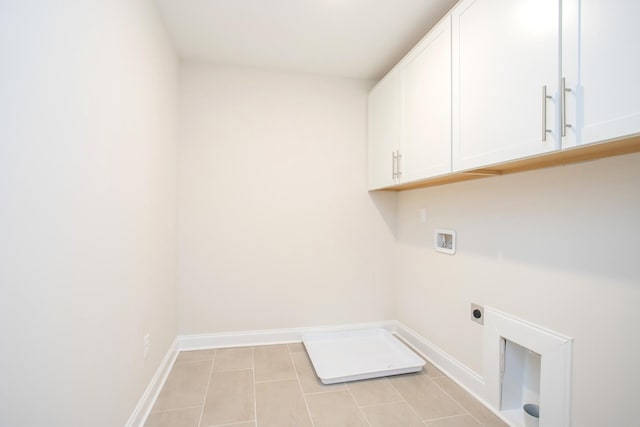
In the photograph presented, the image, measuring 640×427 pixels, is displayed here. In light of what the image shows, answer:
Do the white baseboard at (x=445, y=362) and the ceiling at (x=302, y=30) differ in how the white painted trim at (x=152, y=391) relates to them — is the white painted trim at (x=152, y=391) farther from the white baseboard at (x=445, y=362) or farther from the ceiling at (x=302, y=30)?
the ceiling at (x=302, y=30)

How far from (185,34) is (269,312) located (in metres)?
2.33

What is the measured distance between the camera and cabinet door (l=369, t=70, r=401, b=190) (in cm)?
229

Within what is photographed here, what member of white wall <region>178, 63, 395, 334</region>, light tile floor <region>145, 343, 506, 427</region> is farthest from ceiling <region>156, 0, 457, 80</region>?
light tile floor <region>145, 343, 506, 427</region>

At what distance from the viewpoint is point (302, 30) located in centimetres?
209

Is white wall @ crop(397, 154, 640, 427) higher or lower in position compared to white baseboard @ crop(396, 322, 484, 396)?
higher

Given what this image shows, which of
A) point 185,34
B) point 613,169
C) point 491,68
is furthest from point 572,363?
point 185,34

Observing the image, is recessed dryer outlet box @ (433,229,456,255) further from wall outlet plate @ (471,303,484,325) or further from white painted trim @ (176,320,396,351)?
white painted trim @ (176,320,396,351)

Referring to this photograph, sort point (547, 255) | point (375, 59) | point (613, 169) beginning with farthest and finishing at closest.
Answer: point (375, 59) < point (547, 255) < point (613, 169)

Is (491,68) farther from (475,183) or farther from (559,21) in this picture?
(475,183)

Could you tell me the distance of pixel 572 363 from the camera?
129cm

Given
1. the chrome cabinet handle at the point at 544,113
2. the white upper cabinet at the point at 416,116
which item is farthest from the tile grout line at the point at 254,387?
the chrome cabinet handle at the point at 544,113

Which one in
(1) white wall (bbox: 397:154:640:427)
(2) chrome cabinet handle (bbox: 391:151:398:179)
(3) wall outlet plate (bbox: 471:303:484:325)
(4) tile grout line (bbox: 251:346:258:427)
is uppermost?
(2) chrome cabinet handle (bbox: 391:151:398:179)

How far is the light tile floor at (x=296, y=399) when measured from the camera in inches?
64.0

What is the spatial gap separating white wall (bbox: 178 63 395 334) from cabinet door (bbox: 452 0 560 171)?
1.31 metres
